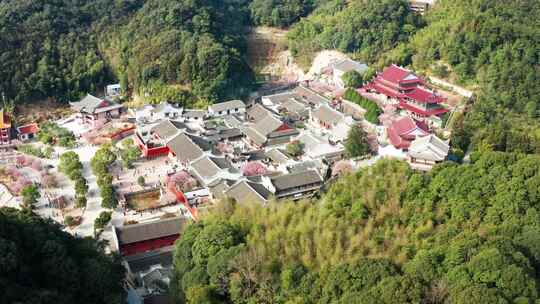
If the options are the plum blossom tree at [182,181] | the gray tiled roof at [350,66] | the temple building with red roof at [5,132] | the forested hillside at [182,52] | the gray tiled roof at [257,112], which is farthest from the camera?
the gray tiled roof at [350,66]

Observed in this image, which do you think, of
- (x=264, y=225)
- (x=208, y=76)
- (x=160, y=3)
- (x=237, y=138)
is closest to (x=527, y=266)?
(x=264, y=225)

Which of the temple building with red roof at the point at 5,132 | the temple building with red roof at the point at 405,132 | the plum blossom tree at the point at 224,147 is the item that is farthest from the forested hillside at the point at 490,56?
the temple building with red roof at the point at 5,132

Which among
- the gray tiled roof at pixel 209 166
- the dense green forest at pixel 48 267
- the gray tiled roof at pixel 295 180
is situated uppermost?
the dense green forest at pixel 48 267

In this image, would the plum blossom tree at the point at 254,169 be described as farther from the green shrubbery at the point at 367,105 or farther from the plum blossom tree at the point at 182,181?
the green shrubbery at the point at 367,105

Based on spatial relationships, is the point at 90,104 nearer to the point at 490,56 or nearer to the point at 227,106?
the point at 227,106

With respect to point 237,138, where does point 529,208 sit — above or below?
above

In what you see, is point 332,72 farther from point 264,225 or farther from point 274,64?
point 264,225

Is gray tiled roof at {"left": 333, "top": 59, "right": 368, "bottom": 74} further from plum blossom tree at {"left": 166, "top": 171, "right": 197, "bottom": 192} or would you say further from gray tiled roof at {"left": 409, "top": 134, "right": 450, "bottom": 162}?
plum blossom tree at {"left": 166, "top": 171, "right": 197, "bottom": 192}
